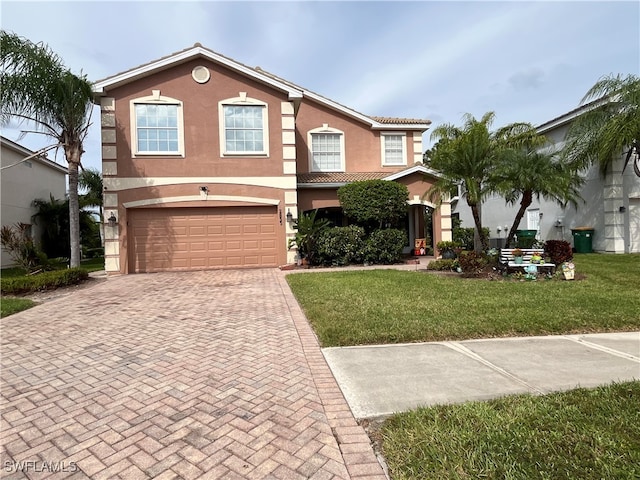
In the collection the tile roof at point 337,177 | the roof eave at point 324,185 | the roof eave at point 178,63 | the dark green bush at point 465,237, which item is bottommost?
the dark green bush at point 465,237

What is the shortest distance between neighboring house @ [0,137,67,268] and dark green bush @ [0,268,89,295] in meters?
8.73

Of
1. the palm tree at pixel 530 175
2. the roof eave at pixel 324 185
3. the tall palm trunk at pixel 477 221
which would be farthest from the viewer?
the roof eave at pixel 324 185

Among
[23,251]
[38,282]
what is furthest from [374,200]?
[23,251]

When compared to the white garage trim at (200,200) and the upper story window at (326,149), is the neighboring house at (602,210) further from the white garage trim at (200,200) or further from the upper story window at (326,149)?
the white garage trim at (200,200)

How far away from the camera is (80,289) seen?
1120 cm

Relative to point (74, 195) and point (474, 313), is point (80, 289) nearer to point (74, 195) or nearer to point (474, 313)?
point (74, 195)

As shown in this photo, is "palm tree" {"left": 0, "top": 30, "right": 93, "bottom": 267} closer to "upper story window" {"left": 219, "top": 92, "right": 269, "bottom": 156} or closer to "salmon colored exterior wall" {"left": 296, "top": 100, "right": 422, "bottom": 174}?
"upper story window" {"left": 219, "top": 92, "right": 269, "bottom": 156}

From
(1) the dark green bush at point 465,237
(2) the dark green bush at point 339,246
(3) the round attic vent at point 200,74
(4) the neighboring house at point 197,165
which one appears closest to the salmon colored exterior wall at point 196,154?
(4) the neighboring house at point 197,165

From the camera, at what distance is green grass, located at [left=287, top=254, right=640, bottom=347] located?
5809 millimetres

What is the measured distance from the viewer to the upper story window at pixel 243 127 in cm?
1512

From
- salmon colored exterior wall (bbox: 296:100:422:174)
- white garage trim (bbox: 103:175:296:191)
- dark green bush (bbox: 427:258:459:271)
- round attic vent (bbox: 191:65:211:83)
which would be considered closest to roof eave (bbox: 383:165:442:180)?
salmon colored exterior wall (bbox: 296:100:422:174)

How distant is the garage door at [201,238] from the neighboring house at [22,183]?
7.40 metres

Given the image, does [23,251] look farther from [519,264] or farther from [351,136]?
[519,264]

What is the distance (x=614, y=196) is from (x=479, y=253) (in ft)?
29.8
